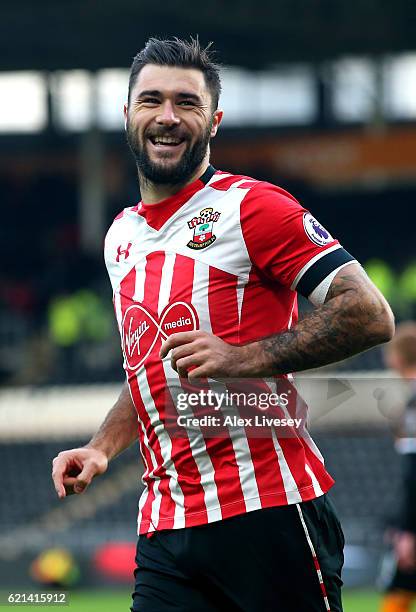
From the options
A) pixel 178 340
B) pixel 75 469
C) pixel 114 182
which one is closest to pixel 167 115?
pixel 178 340

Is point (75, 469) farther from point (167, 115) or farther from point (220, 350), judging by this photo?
point (167, 115)

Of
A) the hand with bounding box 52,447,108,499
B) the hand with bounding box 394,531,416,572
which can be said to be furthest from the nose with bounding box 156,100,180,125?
the hand with bounding box 394,531,416,572

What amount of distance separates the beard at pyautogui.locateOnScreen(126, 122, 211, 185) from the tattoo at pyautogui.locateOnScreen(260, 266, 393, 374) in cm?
52

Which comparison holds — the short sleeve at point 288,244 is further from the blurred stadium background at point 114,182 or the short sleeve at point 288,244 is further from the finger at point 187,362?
the blurred stadium background at point 114,182

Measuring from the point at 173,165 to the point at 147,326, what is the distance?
0.39 meters

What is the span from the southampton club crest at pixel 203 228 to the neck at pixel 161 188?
0.12 meters

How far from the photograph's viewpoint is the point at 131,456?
15.6 m

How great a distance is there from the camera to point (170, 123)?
2951 mm

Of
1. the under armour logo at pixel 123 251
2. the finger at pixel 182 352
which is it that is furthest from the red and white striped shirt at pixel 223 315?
the finger at pixel 182 352

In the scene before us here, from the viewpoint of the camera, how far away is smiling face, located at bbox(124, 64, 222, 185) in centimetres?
298

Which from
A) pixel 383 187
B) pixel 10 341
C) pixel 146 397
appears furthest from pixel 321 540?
pixel 383 187

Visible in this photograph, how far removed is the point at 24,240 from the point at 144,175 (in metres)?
15.6
